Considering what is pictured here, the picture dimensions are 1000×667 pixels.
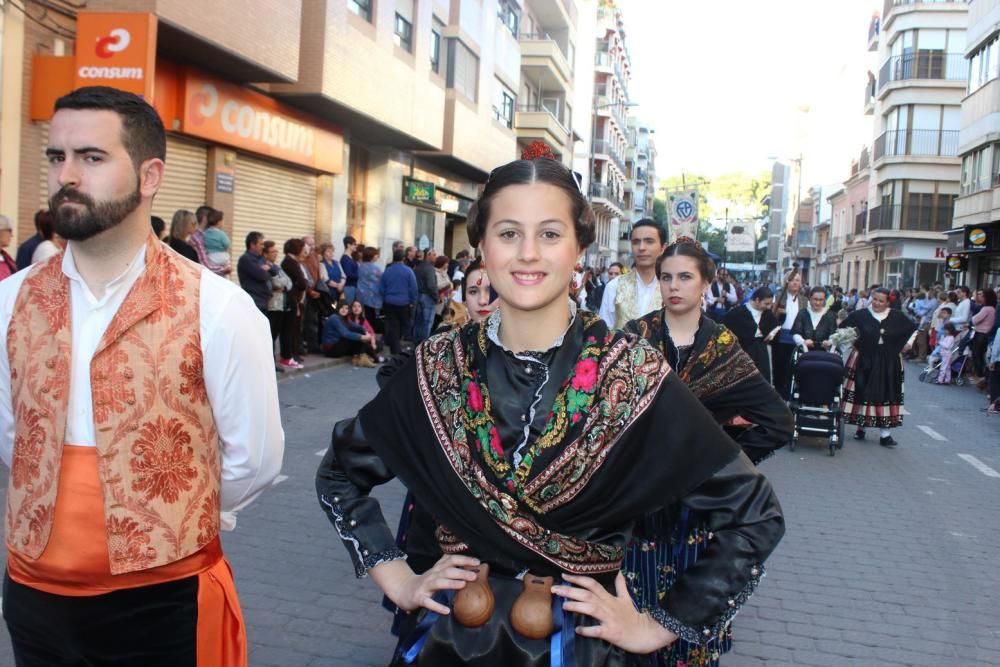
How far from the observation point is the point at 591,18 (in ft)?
183

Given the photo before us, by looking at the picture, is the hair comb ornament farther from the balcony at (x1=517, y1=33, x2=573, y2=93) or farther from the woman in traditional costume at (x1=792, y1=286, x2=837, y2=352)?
the balcony at (x1=517, y1=33, x2=573, y2=93)

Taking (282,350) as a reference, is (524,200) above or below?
above

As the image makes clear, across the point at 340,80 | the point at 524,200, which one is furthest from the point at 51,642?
the point at 340,80

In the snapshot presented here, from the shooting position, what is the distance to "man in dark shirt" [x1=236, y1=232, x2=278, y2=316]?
464 inches

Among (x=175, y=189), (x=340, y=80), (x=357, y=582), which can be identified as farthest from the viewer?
(x=340, y=80)

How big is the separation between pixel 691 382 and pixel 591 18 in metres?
55.2

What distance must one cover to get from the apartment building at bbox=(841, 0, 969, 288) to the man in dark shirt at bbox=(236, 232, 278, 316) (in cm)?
3916

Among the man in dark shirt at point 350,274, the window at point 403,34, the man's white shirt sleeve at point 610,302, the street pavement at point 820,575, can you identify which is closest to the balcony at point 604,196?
the window at point 403,34

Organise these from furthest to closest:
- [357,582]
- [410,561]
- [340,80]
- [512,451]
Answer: [340,80], [357,582], [410,561], [512,451]

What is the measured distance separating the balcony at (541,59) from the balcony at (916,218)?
18.8 metres

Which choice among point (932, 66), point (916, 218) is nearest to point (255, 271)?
point (916, 218)

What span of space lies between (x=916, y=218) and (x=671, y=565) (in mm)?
46232

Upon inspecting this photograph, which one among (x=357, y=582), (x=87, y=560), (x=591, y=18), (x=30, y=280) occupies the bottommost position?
(x=357, y=582)

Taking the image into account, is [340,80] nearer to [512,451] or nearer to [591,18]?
[512,451]
